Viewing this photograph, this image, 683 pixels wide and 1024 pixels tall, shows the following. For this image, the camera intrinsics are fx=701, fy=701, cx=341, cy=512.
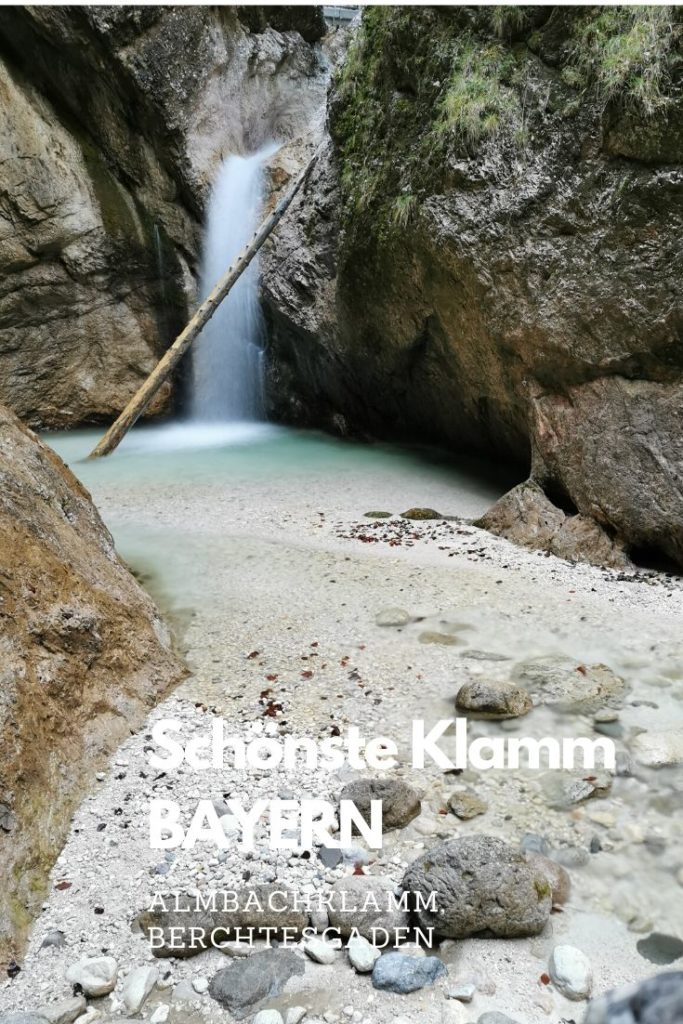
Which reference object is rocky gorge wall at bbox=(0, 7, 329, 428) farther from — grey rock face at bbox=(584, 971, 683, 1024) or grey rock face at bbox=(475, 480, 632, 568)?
grey rock face at bbox=(584, 971, 683, 1024)

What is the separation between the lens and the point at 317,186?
37.1ft

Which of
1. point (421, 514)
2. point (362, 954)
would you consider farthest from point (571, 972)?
point (421, 514)

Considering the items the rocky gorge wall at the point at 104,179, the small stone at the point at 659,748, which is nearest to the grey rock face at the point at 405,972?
the small stone at the point at 659,748

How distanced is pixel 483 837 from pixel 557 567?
13.0ft

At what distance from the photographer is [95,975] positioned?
2312mm

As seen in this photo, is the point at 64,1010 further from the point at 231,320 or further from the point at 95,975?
the point at 231,320

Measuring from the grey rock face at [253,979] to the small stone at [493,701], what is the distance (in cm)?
182

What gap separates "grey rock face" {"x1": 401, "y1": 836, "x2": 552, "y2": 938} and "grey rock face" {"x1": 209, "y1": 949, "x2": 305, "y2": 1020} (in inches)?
19.7

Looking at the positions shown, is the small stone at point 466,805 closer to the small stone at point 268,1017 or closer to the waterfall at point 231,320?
the small stone at point 268,1017

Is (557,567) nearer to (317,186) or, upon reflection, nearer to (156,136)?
(317,186)

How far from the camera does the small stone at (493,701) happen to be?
391 centimetres

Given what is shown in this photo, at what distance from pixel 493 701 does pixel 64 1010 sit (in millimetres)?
2486

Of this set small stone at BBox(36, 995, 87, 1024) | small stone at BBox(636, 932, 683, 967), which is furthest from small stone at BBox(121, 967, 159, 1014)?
small stone at BBox(636, 932, 683, 967)

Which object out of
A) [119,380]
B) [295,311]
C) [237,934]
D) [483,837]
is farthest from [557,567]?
[119,380]
